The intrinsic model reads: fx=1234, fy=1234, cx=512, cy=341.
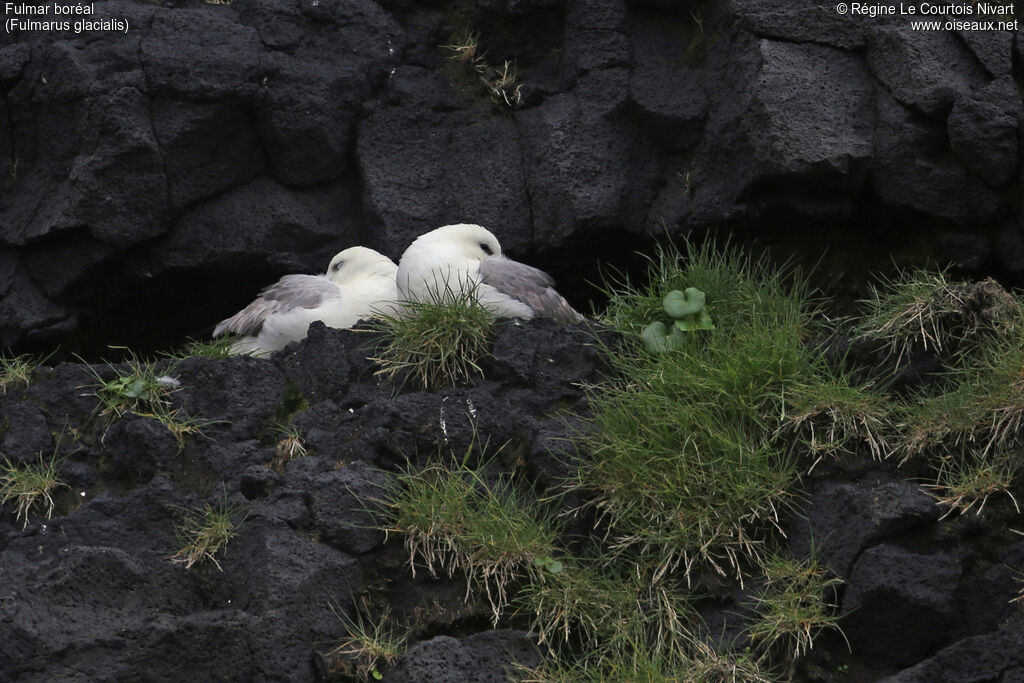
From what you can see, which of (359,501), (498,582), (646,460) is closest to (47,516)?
(359,501)

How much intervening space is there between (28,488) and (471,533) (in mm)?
1570

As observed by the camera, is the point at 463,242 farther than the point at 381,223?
No

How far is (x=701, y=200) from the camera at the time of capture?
593 cm

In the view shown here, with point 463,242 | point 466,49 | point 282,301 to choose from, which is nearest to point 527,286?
point 463,242

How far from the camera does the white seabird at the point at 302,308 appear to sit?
537 centimetres

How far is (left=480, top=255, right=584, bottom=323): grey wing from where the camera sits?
17.0ft

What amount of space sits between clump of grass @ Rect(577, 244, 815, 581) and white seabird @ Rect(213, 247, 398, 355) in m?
1.21

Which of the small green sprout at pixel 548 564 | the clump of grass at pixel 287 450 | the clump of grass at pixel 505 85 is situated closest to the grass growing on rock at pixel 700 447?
the small green sprout at pixel 548 564

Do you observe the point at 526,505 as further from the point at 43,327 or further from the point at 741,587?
the point at 43,327

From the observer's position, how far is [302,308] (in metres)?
5.42

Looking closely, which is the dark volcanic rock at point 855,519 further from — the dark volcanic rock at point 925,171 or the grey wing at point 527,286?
the dark volcanic rock at point 925,171

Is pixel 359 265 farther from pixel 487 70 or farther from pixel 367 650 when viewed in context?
pixel 367 650

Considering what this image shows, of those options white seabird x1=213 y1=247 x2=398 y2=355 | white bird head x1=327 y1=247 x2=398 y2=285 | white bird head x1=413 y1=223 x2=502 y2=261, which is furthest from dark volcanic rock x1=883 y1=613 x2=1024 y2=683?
white bird head x1=327 y1=247 x2=398 y2=285

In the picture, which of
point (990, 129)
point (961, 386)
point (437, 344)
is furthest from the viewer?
point (990, 129)
